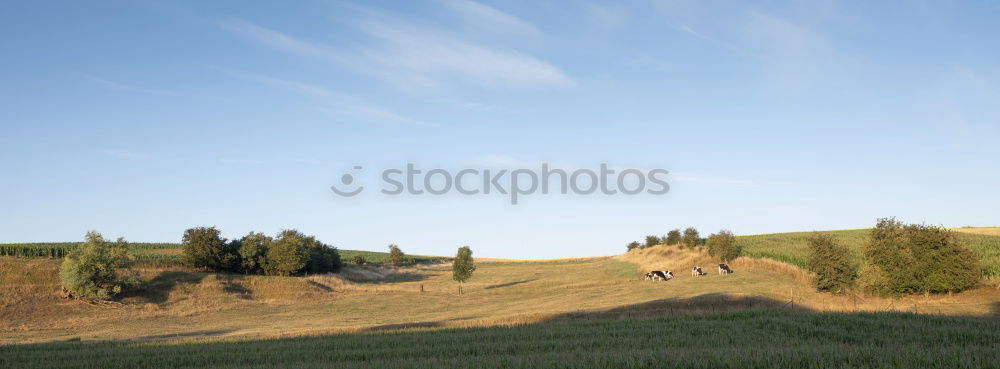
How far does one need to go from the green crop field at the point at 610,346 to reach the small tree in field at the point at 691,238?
5823 cm

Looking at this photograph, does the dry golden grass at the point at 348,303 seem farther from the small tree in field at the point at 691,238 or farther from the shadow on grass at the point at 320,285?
the small tree in field at the point at 691,238

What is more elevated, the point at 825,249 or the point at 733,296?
the point at 825,249

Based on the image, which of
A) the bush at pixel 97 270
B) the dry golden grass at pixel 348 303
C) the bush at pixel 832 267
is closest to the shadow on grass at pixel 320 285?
the dry golden grass at pixel 348 303

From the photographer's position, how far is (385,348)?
858 inches

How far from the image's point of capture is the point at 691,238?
84.6 m

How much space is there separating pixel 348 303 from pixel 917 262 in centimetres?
4558

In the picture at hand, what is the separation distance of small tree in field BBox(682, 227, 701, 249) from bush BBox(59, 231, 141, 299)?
6331 cm

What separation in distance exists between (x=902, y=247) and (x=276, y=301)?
5223 centimetres

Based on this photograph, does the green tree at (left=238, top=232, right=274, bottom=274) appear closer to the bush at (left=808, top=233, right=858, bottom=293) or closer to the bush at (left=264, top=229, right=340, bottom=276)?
the bush at (left=264, top=229, right=340, bottom=276)

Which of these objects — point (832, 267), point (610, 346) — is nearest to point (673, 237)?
point (832, 267)

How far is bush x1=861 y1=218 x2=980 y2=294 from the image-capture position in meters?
34.7

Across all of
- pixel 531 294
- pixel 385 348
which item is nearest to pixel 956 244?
pixel 385 348

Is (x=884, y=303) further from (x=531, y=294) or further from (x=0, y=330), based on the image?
(x=0, y=330)

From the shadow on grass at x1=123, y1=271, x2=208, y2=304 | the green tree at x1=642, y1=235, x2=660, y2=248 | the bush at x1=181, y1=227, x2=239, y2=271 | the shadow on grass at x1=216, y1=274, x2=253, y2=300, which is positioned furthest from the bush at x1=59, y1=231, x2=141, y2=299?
the green tree at x1=642, y1=235, x2=660, y2=248
